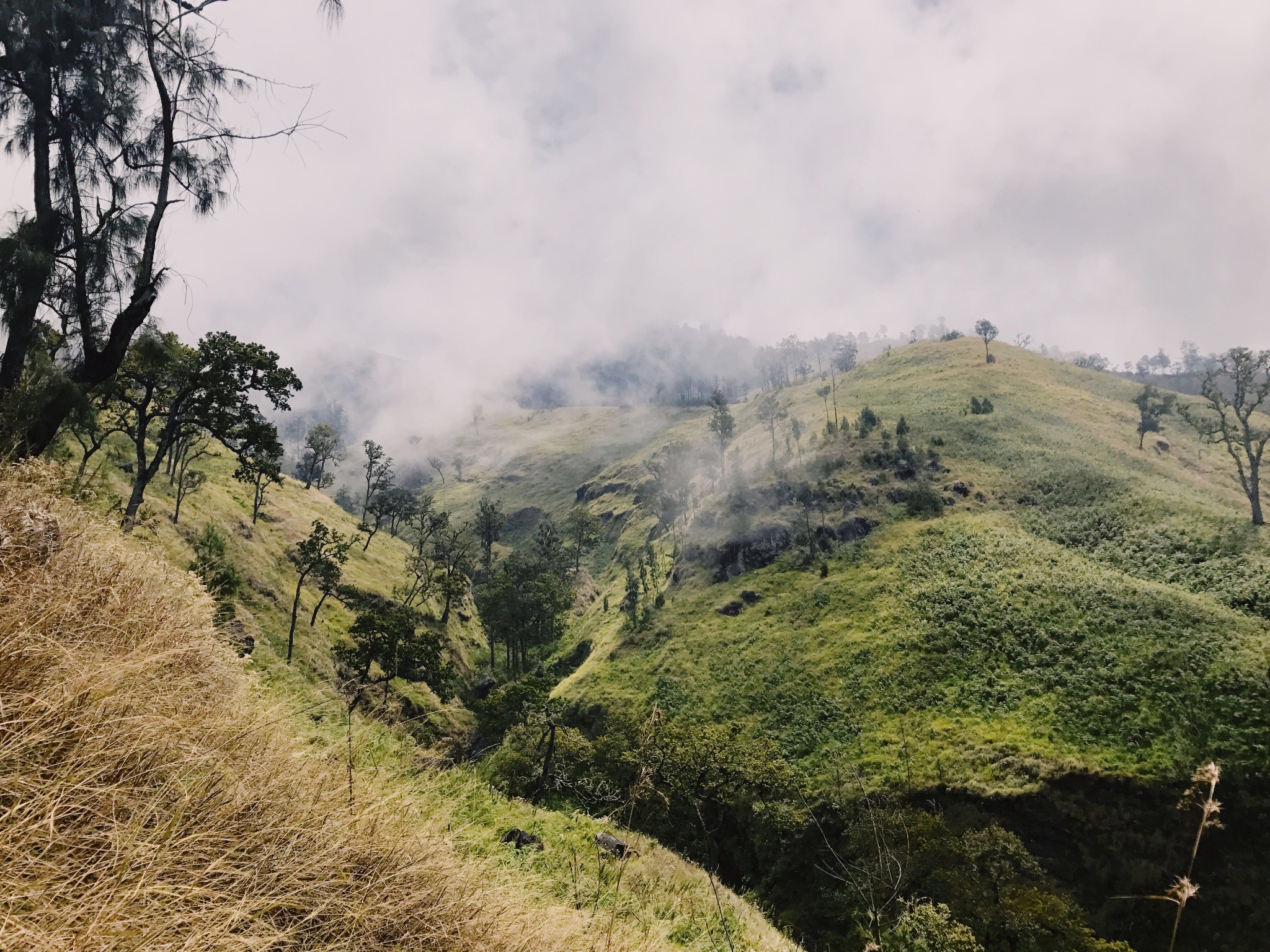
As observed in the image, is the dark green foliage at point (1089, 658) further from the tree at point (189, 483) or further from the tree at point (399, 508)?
the tree at point (399, 508)

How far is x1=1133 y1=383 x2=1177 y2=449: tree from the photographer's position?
350 ft

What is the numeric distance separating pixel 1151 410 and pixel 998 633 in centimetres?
8674

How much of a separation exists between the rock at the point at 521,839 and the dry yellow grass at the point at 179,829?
4.69m

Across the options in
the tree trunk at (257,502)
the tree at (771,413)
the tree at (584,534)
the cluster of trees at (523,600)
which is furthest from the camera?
the tree at (584,534)

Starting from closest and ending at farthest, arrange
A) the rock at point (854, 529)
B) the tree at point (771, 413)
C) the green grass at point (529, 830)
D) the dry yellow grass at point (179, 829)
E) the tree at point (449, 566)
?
the dry yellow grass at point (179, 829), the green grass at point (529, 830), the rock at point (854, 529), the tree at point (449, 566), the tree at point (771, 413)

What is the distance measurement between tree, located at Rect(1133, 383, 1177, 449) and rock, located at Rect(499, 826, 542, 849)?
433 ft

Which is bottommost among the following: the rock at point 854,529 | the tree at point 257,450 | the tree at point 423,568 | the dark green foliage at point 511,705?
the dark green foliage at point 511,705

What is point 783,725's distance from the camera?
179 feet

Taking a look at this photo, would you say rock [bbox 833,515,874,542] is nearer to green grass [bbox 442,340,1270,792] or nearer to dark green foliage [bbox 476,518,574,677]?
green grass [bbox 442,340,1270,792]

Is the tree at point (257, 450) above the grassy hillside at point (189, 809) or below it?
above

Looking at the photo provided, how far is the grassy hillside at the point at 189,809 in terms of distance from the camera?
280cm

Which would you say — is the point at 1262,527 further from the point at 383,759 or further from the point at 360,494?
the point at 360,494

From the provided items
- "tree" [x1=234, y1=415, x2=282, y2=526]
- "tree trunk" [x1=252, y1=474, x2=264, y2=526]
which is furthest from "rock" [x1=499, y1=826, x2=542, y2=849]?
"tree trunk" [x1=252, y1=474, x2=264, y2=526]

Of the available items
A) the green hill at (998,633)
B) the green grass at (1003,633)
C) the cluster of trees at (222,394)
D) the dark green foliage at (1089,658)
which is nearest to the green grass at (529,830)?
the cluster of trees at (222,394)
